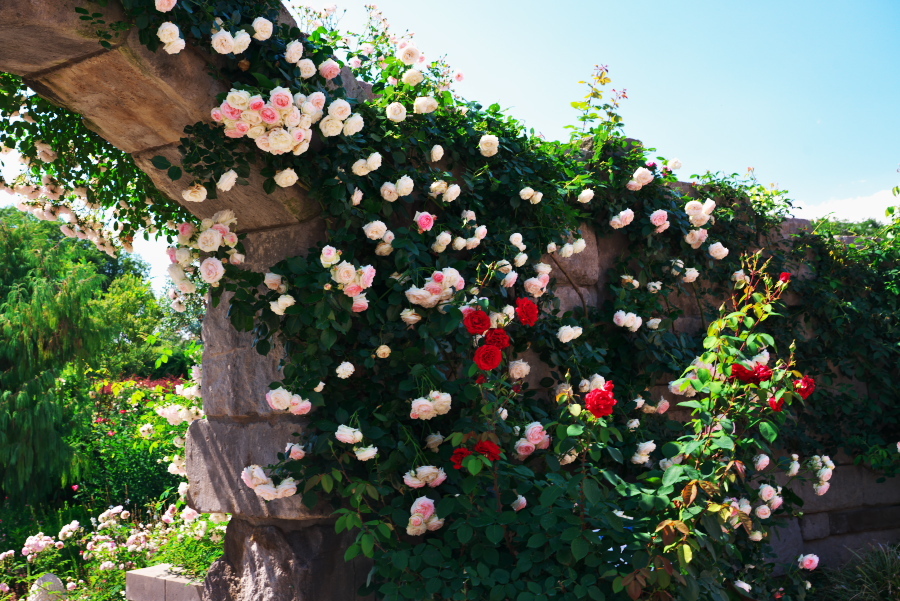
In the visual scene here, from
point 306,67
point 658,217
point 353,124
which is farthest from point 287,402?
point 658,217

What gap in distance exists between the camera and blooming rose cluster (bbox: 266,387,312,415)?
2.27 m

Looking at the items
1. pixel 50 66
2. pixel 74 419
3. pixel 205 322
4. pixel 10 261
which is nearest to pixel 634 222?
pixel 205 322

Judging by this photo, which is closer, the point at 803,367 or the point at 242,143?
the point at 242,143

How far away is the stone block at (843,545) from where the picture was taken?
3.79 meters

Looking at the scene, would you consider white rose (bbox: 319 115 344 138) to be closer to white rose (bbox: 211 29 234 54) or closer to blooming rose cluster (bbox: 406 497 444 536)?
white rose (bbox: 211 29 234 54)

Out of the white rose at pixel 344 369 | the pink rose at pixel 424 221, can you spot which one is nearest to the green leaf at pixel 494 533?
the white rose at pixel 344 369

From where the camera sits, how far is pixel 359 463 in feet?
7.90

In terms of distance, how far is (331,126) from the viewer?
2.32m

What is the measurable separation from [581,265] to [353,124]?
1272mm

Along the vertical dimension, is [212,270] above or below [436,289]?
above

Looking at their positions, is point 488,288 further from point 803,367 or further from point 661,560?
point 803,367

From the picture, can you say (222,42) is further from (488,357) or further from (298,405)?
(488,357)

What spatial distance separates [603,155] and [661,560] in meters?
1.94

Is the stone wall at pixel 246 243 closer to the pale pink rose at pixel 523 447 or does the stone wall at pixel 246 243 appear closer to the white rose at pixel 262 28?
the white rose at pixel 262 28
